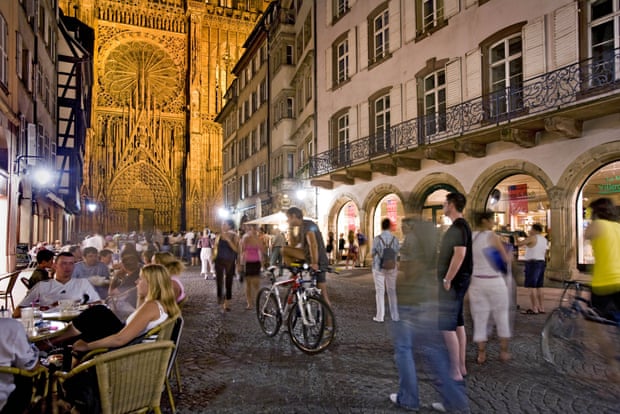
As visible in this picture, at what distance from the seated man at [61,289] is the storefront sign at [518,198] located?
12.6 meters

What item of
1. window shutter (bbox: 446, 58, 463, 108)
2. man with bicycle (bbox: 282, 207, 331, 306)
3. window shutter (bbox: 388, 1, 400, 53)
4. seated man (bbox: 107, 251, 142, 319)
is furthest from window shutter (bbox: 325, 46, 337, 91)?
seated man (bbox: 107, 251, 142, 319)

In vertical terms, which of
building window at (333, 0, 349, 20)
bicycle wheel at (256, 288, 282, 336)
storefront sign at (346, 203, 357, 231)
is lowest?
bicycle wheel at (256, 288, 282, 336)

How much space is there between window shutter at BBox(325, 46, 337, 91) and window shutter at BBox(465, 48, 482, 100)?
8.72 meters

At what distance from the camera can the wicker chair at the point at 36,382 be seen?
3.28 m

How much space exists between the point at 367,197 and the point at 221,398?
16.5 meters

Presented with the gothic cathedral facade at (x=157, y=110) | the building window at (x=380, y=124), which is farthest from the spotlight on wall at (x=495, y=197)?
the gothic cathedral facade at (x=157, y=110)

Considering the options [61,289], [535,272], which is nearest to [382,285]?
[535,272]

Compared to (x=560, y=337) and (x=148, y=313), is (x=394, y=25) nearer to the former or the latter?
(x=560, y=337)

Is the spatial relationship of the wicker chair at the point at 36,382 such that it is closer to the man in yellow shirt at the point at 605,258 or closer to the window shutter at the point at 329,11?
the man in yellow shirt at the point at 605,258

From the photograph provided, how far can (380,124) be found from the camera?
19938 millimetres

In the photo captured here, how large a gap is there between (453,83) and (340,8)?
8971 millimetres

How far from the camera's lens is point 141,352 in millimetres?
3559

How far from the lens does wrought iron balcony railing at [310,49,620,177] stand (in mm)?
11703

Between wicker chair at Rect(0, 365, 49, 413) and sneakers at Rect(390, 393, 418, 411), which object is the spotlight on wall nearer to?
sneakers at Rect(390, 393, 418, 411)
